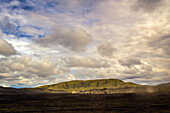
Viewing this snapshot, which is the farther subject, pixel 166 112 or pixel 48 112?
pixel 48 112

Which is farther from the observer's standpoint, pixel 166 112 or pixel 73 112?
pixel 73 112

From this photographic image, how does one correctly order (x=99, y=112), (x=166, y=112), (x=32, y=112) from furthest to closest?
(x=32, y=112)
(x=99, y=112)
(x=166, y=112)

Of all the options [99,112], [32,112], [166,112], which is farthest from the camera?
[32,112]

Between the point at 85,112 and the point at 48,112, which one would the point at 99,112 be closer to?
the point at 85,112

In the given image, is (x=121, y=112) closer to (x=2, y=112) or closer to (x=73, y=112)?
(x=73, y=112)

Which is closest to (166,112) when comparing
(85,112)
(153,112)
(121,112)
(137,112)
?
(153,112)

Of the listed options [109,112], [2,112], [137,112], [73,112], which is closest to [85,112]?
[73,112]

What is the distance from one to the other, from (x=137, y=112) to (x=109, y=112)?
15.9ft

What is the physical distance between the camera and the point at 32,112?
3189cm

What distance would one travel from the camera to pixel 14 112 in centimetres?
3206

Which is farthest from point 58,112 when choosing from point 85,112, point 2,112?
point 2,112

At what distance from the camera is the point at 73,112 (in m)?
30.4

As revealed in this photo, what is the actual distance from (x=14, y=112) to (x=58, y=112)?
898 cm

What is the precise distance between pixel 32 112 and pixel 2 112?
620 cm
